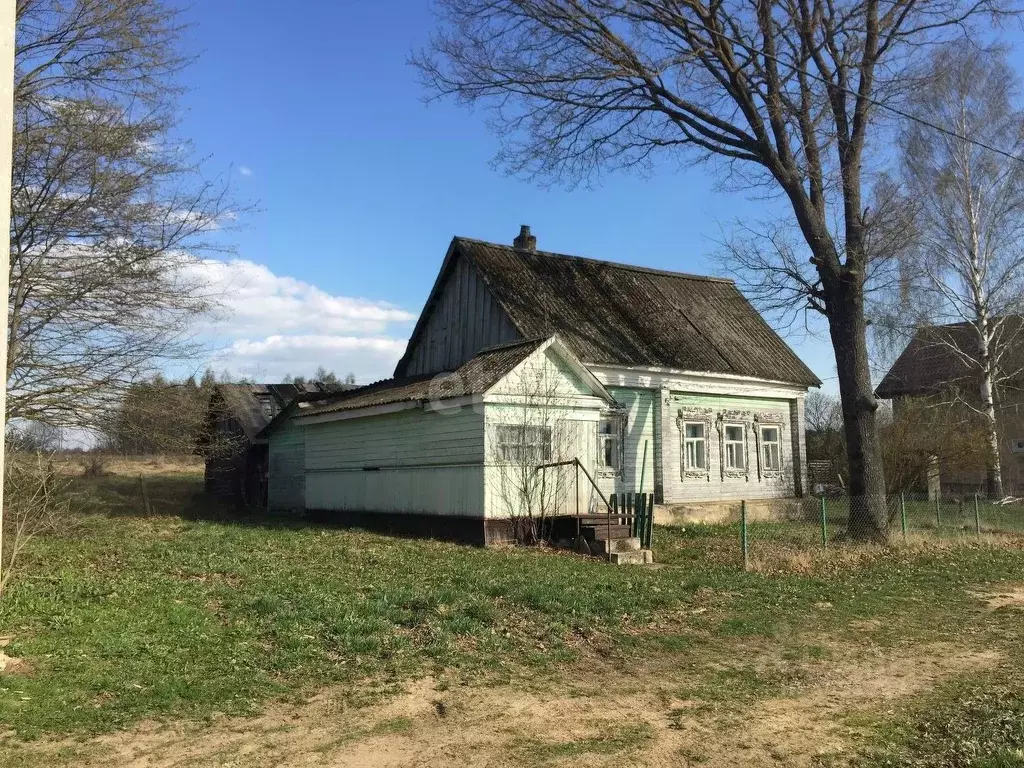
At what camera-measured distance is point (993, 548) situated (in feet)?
53.2

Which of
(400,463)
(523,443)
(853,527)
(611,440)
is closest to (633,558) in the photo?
(523,443)

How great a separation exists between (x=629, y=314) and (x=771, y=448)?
20.3ft

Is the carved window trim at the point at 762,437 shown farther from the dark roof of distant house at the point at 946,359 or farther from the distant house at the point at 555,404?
the dark roof of distant house at the point at 946,359

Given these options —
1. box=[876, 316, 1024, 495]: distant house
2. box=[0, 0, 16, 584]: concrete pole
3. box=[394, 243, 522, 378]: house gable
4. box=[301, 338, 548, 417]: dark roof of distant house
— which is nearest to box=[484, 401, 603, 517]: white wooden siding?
box=[301, 338, 548, 417]: dark roof of distant house

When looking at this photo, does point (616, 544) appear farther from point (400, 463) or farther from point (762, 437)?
point (762, 437)

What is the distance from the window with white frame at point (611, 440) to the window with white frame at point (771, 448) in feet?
18.8

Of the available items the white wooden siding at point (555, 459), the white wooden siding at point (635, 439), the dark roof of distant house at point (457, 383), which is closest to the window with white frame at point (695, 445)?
the white wooden siding at point (635, 439)

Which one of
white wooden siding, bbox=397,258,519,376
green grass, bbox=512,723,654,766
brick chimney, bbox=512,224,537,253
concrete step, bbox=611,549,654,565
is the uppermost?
brick chimney, bbox=512,224,537,253

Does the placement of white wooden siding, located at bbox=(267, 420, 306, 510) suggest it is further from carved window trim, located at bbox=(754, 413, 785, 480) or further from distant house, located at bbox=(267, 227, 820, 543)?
carved window trim, located at bbox=(754, 413, 785, 480)

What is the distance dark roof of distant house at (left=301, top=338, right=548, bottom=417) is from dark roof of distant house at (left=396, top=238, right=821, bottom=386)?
2264mm

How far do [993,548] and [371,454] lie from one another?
13.2 meters

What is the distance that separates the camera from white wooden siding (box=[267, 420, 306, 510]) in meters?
23.7

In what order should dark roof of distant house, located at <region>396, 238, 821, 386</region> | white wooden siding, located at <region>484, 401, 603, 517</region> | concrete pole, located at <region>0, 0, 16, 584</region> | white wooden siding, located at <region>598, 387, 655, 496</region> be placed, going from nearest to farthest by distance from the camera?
concrete pole, located at <region>0, 0, 16, 584</region>, white wooden siding, located at <region>484, 401, 603, 517</region>, dark roof of distant house, located at <region>396, 238, 821, 386</region>, white wooden siding, located at <region>598, 387, 655, 496</region>

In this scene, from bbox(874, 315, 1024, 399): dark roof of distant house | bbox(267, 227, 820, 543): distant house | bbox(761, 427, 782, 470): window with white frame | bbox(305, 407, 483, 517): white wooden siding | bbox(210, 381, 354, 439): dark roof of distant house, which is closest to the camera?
bbox(305, 407, 483, 517): white wooden siding
